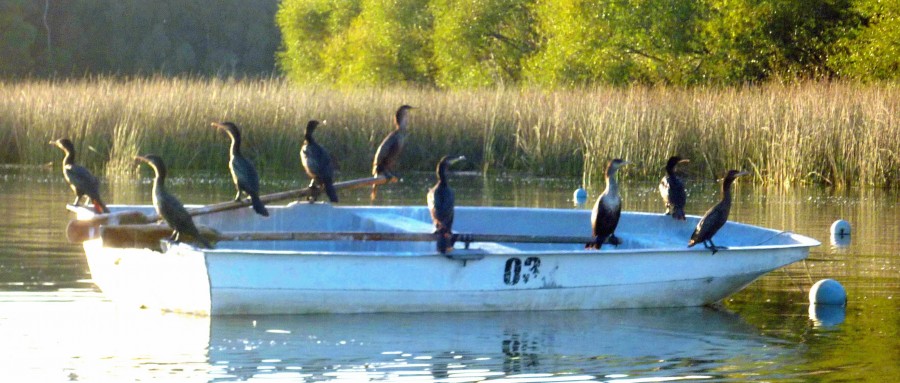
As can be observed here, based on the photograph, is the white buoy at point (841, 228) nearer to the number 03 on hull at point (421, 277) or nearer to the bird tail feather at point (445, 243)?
the number 03 on hull at point (421, 277)

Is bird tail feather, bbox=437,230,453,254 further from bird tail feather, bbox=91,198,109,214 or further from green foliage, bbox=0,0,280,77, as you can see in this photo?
green foliage, bbox=0,0,280,77

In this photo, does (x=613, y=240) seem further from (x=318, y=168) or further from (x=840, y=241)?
(x=840, y=241)

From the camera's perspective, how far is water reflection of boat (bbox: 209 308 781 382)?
7.17 m

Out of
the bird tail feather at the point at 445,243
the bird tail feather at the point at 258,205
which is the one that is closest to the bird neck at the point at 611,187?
the bird tail feather at the point at 445,243

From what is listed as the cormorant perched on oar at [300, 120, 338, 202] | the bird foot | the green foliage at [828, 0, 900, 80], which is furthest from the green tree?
the bird foot

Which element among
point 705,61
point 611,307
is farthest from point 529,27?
point 611,307

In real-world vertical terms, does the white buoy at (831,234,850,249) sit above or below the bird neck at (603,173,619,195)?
below

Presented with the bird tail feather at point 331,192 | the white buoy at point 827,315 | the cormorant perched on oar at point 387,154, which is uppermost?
the cormorant perched on oar at point 387,154

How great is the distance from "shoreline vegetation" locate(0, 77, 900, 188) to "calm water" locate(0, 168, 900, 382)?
25.7 ft

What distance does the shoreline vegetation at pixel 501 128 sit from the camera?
18.8 m

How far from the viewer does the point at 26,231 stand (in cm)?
1291

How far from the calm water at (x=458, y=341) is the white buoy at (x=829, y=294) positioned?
117 mm

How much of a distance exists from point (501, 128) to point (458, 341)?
45.5 ft

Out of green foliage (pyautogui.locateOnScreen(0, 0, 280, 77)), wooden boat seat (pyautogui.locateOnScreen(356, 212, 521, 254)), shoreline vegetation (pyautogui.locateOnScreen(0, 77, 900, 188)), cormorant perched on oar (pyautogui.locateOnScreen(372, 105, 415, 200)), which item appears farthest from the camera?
green foliage (pyautogui.locateOnScreen(0, 0, 280, 77))
